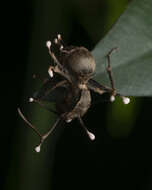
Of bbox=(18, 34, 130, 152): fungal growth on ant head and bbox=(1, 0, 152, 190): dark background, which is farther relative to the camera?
bbox=(1, 0, 152, 190): dark background

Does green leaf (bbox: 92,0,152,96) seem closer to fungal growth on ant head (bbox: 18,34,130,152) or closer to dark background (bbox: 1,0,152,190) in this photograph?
fungal growth on ant head (bbox: 18,34,130,152)

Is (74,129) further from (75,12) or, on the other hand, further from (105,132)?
(75,12)

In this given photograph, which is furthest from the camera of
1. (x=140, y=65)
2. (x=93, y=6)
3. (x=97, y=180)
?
(x=97, y=180)

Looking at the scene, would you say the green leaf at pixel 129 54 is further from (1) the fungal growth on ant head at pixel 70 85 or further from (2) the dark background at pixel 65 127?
(2) the dark background at pixel 65 127

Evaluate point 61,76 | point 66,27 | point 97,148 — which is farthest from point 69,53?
point 97,148

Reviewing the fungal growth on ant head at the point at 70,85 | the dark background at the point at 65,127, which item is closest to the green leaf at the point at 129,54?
the fungal growth on ant head at the point at 70,85

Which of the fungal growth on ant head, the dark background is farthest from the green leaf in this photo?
the dark background
